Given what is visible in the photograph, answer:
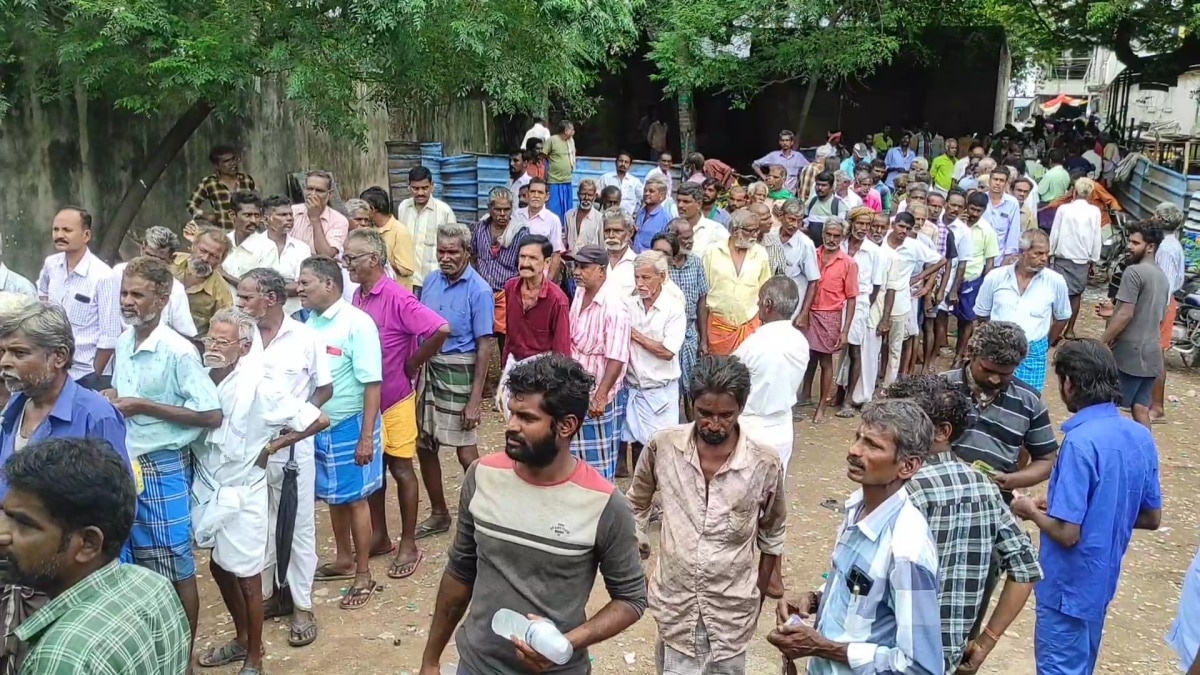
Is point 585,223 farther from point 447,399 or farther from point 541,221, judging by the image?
point 447,399

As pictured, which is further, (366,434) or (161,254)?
(161,254)

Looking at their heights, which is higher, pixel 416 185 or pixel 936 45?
pixel 936 45

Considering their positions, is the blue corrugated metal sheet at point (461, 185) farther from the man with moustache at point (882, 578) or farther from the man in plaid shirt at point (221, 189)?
the man with moustache at point (882, 578)

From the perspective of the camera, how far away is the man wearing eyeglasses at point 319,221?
7.30 m

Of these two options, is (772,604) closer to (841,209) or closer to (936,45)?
(841,209)

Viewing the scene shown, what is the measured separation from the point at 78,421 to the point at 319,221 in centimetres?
426

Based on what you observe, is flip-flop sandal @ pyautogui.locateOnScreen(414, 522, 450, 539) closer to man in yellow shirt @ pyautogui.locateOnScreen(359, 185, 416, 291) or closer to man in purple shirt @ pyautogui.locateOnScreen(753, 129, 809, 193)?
man in yellow shirt @ pyautogui.locateOnScreen(359, 185, 416, 291)

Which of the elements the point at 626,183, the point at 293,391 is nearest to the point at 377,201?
the point at 293,391

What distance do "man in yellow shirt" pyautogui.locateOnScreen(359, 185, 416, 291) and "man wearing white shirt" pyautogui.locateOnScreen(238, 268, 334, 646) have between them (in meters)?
2.84

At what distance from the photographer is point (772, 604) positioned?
5.29 metres

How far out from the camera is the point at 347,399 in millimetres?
4941

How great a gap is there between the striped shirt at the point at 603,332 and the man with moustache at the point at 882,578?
2.65 metres

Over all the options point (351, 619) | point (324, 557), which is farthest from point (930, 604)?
point (324, 557)

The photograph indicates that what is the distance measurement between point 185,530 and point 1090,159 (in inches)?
704
